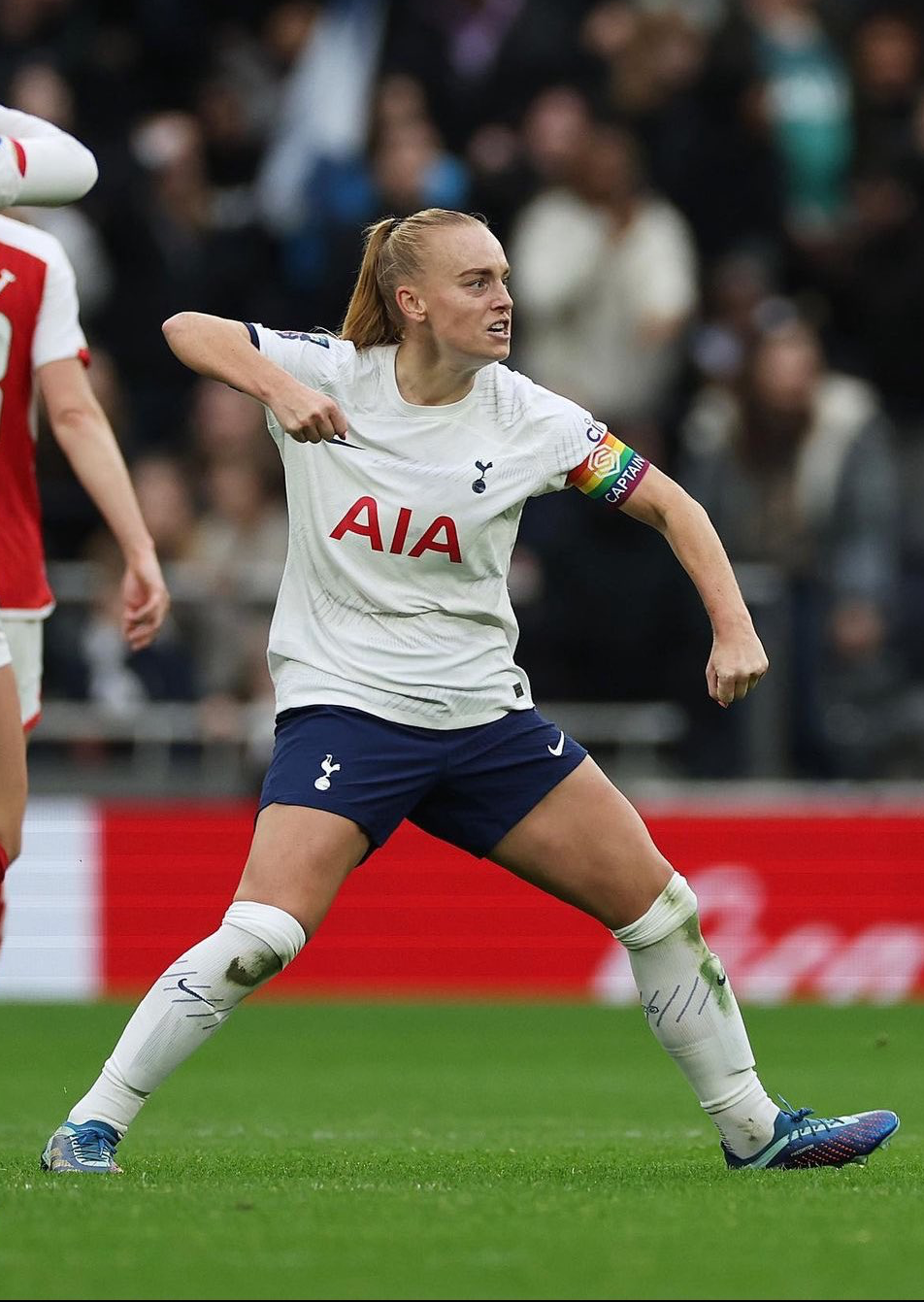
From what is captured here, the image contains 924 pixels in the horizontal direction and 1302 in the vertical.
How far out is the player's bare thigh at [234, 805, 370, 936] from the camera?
531cm

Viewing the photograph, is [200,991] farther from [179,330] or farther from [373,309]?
[373,309]

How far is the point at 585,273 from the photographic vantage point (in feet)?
43.5

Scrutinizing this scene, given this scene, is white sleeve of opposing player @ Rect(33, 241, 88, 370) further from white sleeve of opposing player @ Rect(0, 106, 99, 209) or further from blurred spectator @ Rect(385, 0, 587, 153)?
blurred spectator @ Rect(385, 0, 587, 153)

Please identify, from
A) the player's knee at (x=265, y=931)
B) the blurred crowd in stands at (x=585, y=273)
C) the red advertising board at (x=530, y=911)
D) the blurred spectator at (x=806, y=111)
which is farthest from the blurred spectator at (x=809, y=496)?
the player's knee at (x=265, y=931)

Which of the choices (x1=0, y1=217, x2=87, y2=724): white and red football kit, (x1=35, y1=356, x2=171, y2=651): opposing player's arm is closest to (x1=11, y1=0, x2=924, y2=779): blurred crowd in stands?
(x1=0, y1=217, x2=87, y2=724): white and red football kit

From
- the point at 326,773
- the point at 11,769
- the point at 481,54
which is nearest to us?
the point at 326,773

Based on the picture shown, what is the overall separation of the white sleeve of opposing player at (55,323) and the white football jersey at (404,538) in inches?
43.4

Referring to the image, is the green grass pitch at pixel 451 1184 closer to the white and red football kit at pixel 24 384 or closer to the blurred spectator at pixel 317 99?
the white and red football kit at pixel 24 384

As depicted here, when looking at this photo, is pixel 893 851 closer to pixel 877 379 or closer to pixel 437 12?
pixel 877 379

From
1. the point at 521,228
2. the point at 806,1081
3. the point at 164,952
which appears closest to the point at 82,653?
the point at 164,952

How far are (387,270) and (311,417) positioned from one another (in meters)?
0.70

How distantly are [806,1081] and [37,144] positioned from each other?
4.28 m

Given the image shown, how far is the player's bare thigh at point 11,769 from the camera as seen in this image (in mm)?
5805

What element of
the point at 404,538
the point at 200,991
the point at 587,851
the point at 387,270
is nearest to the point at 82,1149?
the point at 200,991
